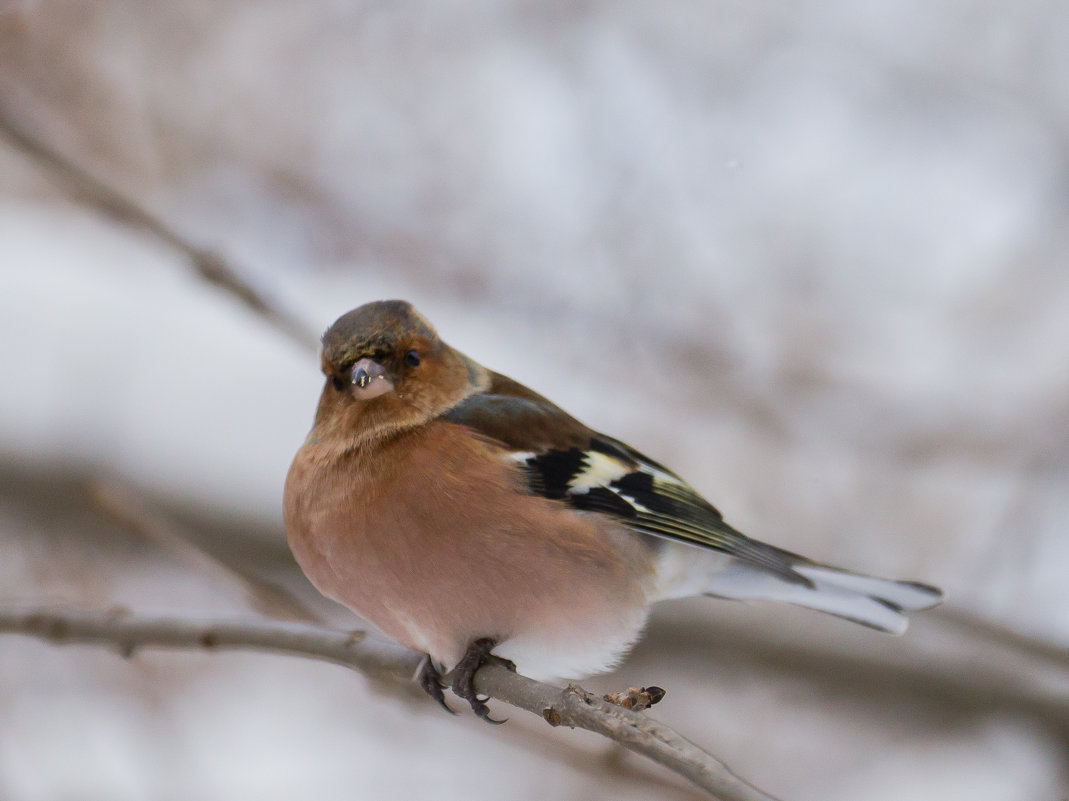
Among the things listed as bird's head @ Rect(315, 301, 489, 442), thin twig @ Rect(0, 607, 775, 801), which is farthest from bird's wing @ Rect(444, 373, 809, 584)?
thin twig @ Rect(0, 607, 775, 801)

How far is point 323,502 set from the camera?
115 inches

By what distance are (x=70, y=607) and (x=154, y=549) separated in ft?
8.02

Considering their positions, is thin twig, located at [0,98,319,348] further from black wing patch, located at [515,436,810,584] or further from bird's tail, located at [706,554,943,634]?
bird's tail, located at [706,554,943,634]

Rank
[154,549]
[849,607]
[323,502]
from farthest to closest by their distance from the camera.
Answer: [154,549], [849,607], [323,502]

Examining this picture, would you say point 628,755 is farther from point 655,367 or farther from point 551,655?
point 655,367

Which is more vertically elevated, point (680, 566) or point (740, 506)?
point (740, 506)

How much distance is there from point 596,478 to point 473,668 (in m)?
0.78

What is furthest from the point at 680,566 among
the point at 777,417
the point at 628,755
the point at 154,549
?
the point at 154,549

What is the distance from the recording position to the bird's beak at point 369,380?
9.48ft

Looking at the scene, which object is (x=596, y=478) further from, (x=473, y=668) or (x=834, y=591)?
(x=834, y=591)

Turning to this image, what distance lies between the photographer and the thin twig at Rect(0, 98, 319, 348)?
2852 millimetres

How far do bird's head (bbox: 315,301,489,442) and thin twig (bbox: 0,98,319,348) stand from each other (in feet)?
0.65

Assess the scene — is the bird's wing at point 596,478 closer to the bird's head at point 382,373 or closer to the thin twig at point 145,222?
the bird's head at point 382,373

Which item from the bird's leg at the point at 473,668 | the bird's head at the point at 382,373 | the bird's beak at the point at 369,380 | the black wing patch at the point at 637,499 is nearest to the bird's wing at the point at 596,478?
the black wing patch at the point at 637,499
